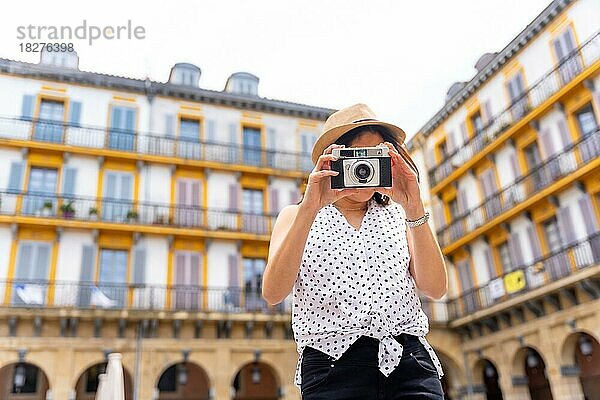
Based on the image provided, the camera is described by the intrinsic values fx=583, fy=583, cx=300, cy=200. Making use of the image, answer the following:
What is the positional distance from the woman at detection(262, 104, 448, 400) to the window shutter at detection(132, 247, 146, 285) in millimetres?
17563

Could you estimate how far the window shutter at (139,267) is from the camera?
61.0ft

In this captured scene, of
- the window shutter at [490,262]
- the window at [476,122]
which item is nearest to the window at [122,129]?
the window at [476,122]

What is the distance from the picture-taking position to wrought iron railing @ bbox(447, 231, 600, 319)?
15.4 m

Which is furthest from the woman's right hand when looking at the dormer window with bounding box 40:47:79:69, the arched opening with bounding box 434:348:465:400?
the dormer window with bounding box 40:47:79:69

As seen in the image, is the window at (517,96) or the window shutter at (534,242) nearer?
the window shutter at (534,242)

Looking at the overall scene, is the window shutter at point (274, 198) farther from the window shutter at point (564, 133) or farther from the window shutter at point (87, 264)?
the window shutter at point (564, 133)

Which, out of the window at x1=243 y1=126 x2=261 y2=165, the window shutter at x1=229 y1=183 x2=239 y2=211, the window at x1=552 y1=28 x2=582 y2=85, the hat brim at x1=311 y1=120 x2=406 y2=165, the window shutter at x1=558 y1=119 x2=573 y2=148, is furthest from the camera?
the window at x1=243 y1=126 x2=261 y2=165

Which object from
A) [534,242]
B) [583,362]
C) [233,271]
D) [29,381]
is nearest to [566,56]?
[534,242]

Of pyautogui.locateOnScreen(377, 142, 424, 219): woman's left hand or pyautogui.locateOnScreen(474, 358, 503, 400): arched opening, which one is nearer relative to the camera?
pyautogui.locateOnScreen(377, 142, 424, 219): woman's left hand

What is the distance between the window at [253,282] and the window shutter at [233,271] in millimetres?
343

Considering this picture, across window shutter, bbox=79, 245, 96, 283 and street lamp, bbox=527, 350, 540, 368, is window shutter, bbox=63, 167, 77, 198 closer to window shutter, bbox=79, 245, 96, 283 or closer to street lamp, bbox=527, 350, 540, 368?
window shutter, bbox=79, 245, 96, 283

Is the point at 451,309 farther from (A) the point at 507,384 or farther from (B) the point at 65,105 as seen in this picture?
(B) the point at 65,105

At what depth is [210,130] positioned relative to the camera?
21844 millimetres

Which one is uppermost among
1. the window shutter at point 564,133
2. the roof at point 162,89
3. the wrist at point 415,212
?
the roof at point 162,89
